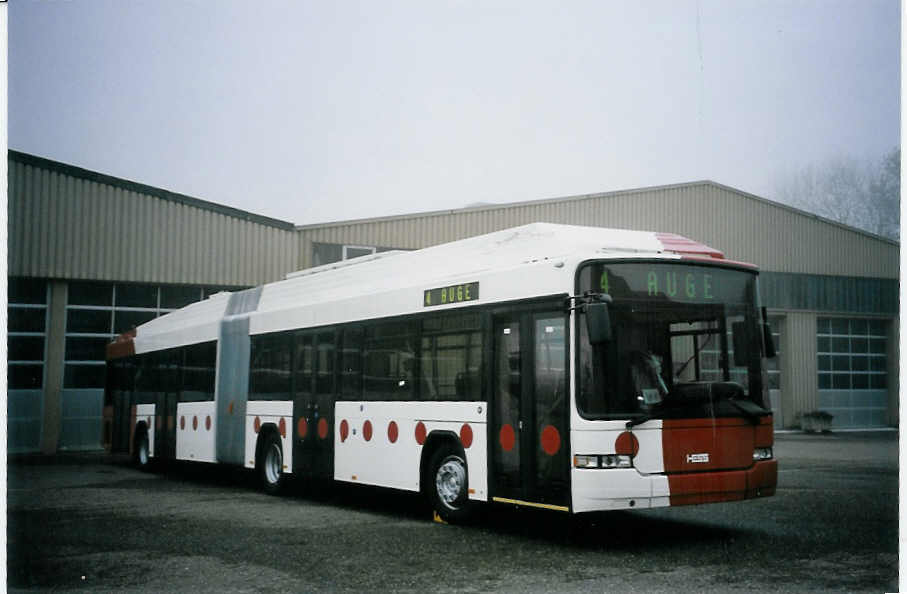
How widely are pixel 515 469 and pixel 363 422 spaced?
2.87 metres

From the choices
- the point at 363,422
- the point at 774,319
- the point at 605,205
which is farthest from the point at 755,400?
the point at 774,319

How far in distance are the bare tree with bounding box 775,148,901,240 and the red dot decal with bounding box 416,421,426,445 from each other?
19.4 ft

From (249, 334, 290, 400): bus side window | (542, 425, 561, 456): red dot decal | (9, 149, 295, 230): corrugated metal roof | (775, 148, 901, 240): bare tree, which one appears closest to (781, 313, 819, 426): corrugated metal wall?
(775, 148, 901, 240): bare tree

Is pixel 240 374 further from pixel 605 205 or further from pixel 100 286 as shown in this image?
pixel 605 205

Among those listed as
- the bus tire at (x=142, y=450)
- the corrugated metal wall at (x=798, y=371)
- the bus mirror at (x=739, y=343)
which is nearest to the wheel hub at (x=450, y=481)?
the bus mirror at (x=739, y=343)

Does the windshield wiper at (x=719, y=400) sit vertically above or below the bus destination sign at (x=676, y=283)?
below

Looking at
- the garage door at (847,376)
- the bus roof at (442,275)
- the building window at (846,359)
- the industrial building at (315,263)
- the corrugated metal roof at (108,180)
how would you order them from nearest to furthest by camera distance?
the bus roof at (442,275)
the corrugated metal roof at (108,180)
the industrial building at (315,263)
the building window at (846,359)
the garage door at (847,376)

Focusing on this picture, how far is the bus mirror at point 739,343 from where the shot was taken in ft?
30.3

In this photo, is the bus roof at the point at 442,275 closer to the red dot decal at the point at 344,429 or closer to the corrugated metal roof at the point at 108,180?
the red dot decal at the point at 344,429

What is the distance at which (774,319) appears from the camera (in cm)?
2600

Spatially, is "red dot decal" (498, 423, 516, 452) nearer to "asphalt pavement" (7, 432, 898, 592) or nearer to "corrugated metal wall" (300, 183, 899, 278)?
"asphalt pavement" (7, 432, 898, 592)

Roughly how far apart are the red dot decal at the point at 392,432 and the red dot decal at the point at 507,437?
1874 millimetres

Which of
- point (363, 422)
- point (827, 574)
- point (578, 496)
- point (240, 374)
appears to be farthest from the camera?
point (240, 374)

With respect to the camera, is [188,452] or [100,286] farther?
[100,286]
